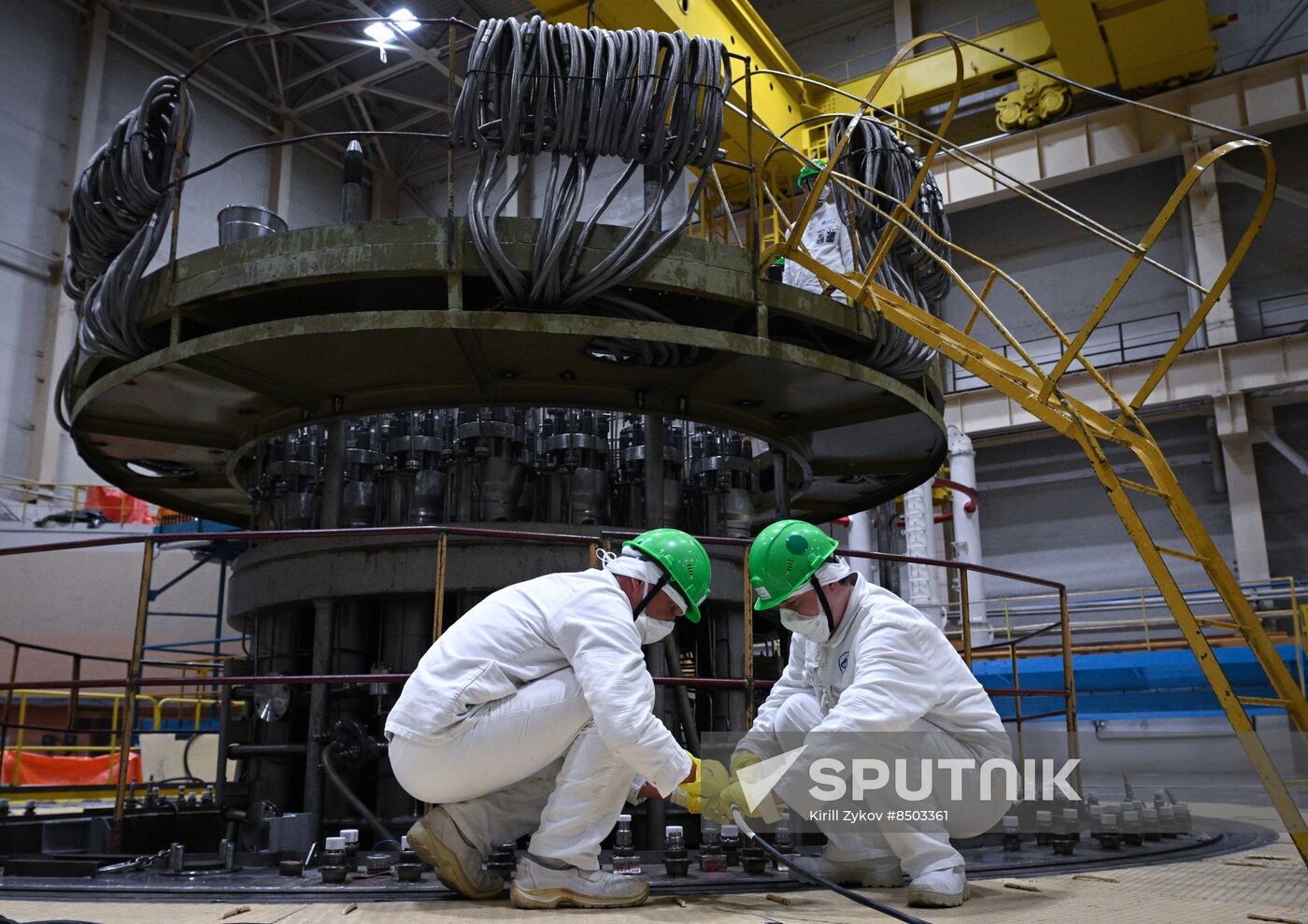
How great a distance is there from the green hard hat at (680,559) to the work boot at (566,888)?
2.97 feet

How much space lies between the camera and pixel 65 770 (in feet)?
40.9

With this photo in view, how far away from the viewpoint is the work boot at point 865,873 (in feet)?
13.0

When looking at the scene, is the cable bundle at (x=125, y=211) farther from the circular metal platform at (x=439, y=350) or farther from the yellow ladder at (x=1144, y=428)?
the yellow ladder at (x=1144, y=428)

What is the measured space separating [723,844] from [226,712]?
347 cm

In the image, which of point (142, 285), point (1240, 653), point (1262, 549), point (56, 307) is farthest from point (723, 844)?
point (56, 307)

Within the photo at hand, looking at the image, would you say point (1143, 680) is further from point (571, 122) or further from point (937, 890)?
point (937, 890)

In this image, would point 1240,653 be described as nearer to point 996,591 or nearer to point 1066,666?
point 996,591

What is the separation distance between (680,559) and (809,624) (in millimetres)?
640

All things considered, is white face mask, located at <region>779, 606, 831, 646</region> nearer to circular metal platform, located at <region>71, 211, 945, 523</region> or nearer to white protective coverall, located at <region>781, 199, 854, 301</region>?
circular metal platform, located at <region>71, 211, 945, 523</region>

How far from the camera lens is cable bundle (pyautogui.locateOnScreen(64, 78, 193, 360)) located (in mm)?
6195

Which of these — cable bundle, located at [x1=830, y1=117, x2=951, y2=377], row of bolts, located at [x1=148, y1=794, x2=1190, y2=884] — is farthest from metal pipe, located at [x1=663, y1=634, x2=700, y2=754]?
cable bundle, located at [x1=830, y1=117, x2=951, y2=377]

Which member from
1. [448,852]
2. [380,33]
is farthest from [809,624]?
[380,33]

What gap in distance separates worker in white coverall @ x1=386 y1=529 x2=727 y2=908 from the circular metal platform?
230 centimetres

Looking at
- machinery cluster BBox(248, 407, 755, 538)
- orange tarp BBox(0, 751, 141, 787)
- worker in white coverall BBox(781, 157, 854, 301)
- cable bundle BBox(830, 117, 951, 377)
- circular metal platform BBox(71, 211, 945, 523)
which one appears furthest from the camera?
orange tarp BBox(0, 751, 141, 787)
